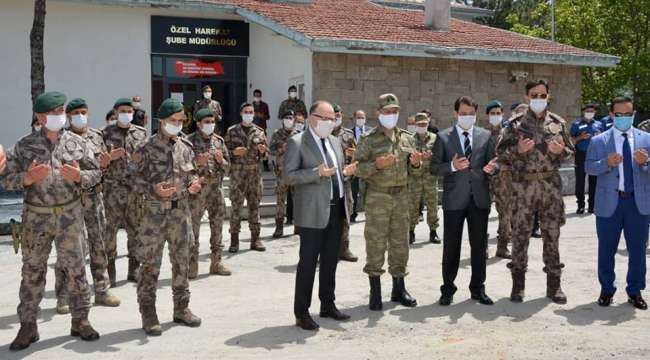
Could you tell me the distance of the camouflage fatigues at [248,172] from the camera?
11055mm

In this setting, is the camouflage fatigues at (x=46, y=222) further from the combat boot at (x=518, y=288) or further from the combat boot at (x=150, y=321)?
the combat boot at (x=518, y=288)

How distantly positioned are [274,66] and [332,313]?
533 inches

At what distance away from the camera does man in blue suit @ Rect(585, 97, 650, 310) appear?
728 cm

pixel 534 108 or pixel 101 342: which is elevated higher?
pixel 534 108

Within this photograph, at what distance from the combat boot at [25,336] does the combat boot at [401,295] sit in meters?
3.52

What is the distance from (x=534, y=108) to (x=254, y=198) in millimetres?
4939

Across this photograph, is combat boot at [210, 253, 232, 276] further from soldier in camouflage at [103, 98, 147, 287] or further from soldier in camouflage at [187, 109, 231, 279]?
soldier in camouflage at [103, 98, 147, 287]

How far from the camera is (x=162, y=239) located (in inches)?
259

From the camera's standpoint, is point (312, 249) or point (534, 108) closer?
point (312, 249)

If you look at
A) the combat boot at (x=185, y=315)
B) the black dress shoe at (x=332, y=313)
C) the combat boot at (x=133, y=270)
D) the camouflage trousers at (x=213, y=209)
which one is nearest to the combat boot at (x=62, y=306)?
the combat boot at (x=185, y=315)

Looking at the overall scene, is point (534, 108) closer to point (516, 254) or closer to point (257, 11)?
point (516, 254)

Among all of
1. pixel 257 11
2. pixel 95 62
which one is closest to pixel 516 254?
Result: pixel 257 11

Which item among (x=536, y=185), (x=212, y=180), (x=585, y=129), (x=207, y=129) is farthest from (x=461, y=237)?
(x=585, y=129)

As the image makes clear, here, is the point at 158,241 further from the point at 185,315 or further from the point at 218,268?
the point at 218,268
